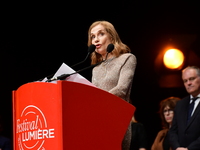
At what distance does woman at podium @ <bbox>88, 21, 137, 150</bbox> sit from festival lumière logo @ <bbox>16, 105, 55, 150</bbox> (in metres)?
0.50

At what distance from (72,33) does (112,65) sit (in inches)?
126

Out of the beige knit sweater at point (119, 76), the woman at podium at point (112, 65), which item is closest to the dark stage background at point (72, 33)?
the woman at podium at point (112, 65)

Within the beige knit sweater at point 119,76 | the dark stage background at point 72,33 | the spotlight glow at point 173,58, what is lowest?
the beige knit sweater at point 119,76

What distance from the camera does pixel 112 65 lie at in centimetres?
231

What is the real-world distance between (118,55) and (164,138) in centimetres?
219

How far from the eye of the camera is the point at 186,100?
12.1ft

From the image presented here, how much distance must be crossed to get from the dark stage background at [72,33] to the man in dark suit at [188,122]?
1.72 meters

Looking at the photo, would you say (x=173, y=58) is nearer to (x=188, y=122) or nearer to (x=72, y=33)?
(x=72, y=33)

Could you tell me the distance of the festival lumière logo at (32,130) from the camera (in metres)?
1.65

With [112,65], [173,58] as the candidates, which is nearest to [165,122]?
[173,58]

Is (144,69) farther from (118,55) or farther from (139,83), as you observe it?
(118,55)

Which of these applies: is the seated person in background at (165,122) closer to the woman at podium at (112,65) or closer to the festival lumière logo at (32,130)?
the woman at podium at (112,65)

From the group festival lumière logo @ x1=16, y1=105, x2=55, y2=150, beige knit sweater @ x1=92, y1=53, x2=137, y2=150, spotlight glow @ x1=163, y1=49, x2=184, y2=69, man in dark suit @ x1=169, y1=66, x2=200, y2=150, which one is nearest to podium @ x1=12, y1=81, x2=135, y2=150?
festival lumière logo @ x1=16, y1=105, x2=55, y2=150

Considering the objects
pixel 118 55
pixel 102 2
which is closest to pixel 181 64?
pixel 102 2
